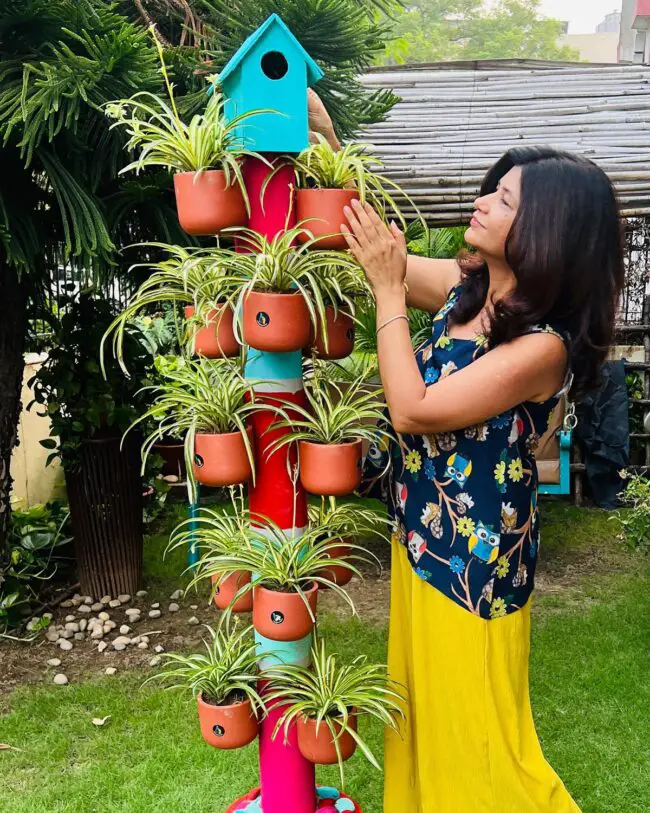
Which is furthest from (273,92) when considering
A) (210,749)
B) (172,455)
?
(172,455)

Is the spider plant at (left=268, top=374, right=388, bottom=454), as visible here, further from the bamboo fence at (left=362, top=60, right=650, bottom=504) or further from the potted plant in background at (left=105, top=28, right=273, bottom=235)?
the bamboo fence at (left=362, top=60, right=650, bottom=504)

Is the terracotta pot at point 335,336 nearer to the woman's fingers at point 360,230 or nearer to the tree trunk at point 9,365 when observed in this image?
the woman's fingers at point 360,230

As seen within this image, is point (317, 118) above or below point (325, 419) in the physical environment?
above

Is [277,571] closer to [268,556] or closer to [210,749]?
[268,556]

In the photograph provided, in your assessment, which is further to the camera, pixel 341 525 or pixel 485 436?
pixel 341 525

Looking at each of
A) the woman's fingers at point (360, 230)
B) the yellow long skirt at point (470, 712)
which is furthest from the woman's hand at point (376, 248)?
the yellow long skirt at point (470, 712)

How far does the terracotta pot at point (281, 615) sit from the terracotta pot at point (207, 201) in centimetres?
69

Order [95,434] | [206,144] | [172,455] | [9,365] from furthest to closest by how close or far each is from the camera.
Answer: [172,455]
[95,434]
[9,365]
[206,144]

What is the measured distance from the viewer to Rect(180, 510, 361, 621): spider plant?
5.15ft

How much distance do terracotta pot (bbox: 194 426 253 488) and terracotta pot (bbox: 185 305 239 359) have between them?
161mm

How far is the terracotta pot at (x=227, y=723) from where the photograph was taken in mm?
1625

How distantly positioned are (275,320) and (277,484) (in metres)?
0.35

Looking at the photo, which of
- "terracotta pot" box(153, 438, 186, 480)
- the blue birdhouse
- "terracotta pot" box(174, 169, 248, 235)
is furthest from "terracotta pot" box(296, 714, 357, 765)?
"terracotta pot" box(153, 438, 186, 480)

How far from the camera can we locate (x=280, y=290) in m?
1.50
